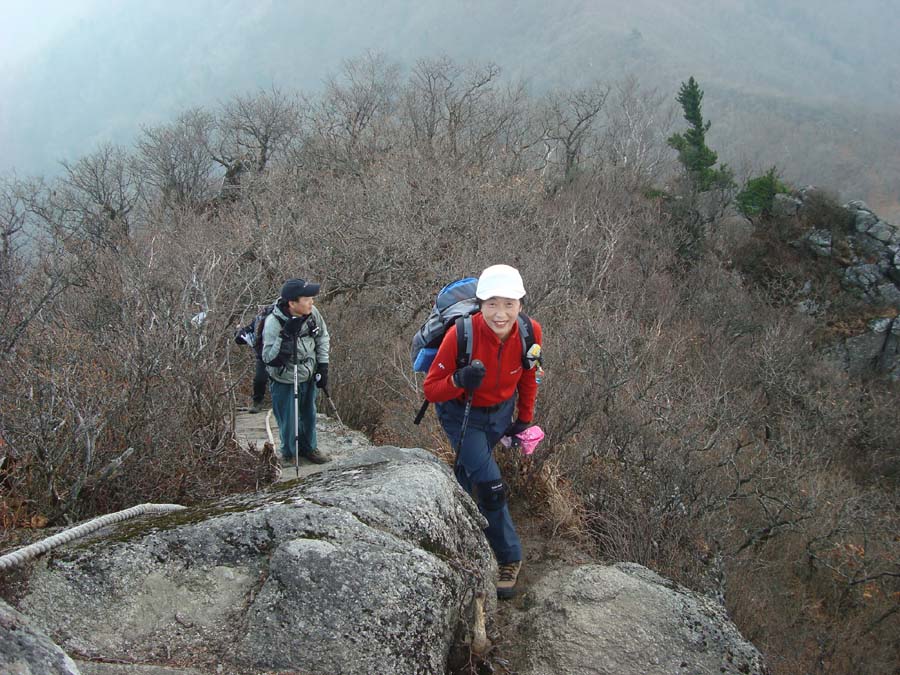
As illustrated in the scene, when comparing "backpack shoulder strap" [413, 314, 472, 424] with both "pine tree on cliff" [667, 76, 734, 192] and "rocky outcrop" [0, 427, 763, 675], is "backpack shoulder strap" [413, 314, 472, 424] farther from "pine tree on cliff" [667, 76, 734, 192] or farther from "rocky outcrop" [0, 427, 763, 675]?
"pine tree on cliff" [667, 76, 734, 192]

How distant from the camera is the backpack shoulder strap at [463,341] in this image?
3691 millimetres

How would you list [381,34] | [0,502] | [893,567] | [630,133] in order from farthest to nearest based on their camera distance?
[381,34], [630,133], [893,567], [0,502]

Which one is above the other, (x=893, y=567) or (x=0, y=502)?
(x=0, y=502)

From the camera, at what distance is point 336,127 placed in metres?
36.3

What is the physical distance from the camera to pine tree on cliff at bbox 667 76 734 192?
1378 inches

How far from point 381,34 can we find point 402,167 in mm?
140409

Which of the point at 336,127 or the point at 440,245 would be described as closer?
the point at 440,245

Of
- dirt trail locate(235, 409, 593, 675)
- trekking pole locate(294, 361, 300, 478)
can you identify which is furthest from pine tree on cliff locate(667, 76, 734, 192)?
trekking pole locate(294, 361, 300, 478)

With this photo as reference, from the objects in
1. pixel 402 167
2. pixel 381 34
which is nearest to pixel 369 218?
Answer: pixel 402 167

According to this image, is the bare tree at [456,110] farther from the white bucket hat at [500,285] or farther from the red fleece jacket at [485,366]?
the white bucket hat at [500,285]

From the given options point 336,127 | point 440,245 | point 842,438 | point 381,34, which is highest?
point 381,34

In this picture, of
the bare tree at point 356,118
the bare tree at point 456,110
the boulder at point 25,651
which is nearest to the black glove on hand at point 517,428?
the boulder at point 25,651

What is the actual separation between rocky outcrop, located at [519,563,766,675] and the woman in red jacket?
1.47 ft

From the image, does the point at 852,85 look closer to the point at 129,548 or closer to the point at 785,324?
the point at 785,324
